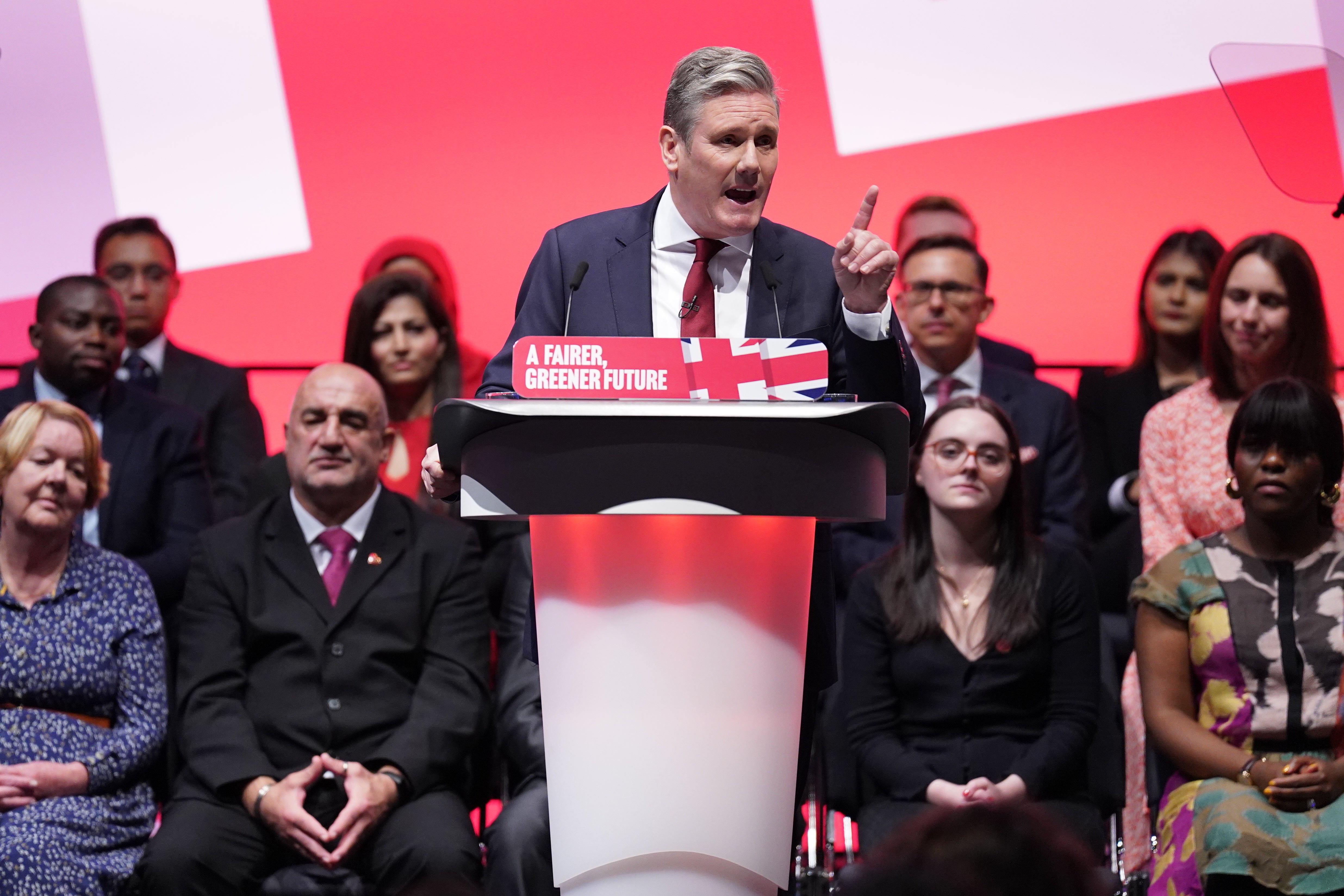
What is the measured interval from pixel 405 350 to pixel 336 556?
0.92 meters

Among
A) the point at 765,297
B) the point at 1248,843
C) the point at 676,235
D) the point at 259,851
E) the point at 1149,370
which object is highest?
the point at 676,235

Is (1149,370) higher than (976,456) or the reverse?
higher

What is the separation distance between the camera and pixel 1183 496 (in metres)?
3.69

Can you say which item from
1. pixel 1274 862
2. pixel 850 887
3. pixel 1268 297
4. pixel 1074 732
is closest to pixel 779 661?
pixel 850 887

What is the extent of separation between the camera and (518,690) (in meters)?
3.29

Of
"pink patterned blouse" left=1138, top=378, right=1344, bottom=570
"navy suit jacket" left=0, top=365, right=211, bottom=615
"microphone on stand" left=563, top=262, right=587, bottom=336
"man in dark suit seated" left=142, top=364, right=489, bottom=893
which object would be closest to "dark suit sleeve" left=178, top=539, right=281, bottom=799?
"man in dark suit seated" left=142, top=364, right=489, bottom=893

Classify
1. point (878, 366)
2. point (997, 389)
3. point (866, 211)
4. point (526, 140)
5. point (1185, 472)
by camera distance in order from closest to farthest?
point (866, 211)
point (878, 366)
point (1185, 472)
point (997, 389)
point (526, 140)

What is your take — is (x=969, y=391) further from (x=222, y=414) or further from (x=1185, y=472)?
(x=222, y=414)

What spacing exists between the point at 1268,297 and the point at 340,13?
10.2 feet

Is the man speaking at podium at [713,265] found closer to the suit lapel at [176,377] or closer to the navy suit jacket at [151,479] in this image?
the navy suit jacket at [151,479]

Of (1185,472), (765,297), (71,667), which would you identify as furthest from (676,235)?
(1185,472)

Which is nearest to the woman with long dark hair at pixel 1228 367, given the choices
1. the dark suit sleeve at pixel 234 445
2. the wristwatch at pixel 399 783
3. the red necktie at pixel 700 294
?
the wristwatch at pixel 399 783

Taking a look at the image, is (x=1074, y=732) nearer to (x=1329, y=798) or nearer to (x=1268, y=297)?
(x=1329, y=798)

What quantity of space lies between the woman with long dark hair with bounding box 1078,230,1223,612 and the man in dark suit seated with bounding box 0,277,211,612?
248 centimetres
